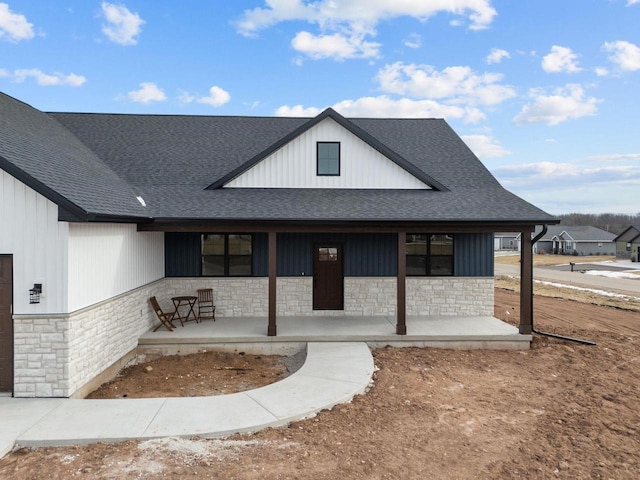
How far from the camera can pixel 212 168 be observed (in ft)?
39.1

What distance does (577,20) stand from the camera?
41.5 feet

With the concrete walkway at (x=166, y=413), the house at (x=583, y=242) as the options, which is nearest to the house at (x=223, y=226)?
the concrete walkway at (x=166, y=413)

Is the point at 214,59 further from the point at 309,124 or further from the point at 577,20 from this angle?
the point at 577,20

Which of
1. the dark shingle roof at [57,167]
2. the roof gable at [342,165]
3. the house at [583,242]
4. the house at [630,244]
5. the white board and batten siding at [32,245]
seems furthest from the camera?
the house at [583,242]

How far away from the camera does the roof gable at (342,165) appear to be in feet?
35.9

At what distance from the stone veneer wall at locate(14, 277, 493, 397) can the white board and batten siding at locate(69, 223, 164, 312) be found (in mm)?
233

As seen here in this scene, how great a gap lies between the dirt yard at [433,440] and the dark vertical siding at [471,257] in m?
3.90

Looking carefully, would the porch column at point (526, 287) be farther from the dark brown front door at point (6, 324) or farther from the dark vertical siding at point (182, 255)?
the dark brown front door at point (6, 324)

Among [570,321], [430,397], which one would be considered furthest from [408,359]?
[570,321]

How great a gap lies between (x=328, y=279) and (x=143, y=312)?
16.6 ft

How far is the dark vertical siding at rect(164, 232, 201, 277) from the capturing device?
11.3 meters

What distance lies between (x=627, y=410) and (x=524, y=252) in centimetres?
445

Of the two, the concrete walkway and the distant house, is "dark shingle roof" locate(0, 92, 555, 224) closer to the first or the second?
the concrete walkway

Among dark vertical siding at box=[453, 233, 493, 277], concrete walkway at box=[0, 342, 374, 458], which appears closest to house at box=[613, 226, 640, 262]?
dark vertical siding at box=[453, 233, 493, 277]
